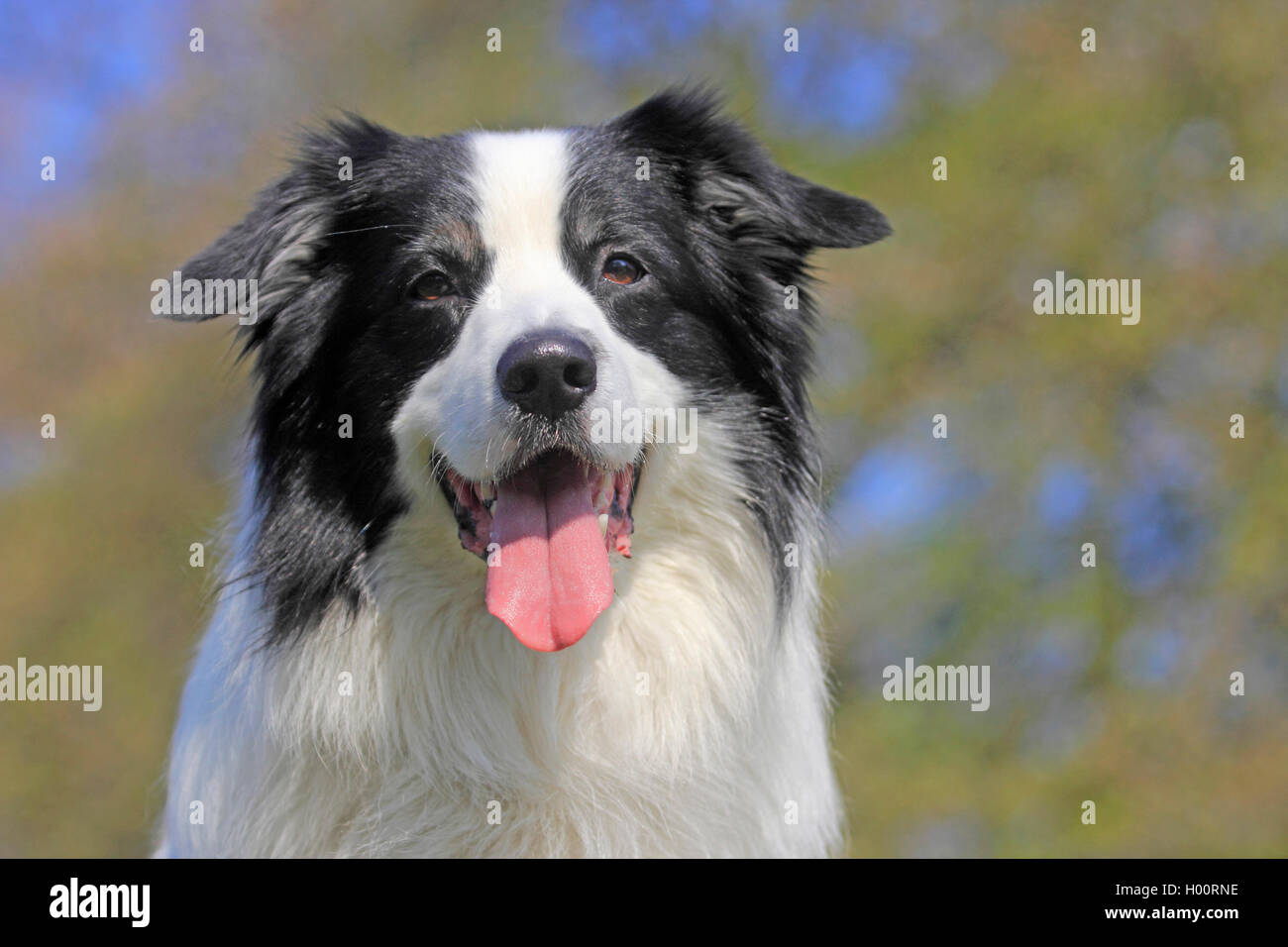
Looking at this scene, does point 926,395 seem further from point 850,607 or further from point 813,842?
point 813,842

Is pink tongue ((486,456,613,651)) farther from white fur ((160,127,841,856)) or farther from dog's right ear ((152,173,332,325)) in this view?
dog's right ear ((152,173,332,325))

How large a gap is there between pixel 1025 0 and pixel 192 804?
15440mm

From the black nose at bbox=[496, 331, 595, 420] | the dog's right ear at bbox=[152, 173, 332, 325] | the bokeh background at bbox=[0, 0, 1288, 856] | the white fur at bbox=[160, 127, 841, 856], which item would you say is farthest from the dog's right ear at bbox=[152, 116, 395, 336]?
the bokeh background at bbox=[0, 0, 1288, 856]

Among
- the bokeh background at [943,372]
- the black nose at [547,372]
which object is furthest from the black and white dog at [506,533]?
the bokeh background at [943,372]

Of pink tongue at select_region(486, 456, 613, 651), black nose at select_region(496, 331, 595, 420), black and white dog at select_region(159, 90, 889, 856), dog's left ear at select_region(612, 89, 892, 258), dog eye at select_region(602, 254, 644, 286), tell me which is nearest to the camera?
black nose at select_region(496, 331, 595, 420)

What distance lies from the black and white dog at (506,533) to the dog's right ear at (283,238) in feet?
0.04

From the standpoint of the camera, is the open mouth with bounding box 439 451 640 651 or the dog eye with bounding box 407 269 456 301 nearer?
the open mouth with bounding box 439 451 640 651

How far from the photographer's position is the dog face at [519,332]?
389cm

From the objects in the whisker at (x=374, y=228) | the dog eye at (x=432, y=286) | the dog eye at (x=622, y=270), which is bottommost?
the dog eye at (x=432, y=286)

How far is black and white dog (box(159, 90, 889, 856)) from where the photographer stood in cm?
398

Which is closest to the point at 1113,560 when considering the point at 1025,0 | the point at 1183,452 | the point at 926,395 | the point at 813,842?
the point at 1183,452

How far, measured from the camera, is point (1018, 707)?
15383 millimetres

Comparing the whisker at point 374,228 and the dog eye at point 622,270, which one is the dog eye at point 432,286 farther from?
the dog eye at point 622,270

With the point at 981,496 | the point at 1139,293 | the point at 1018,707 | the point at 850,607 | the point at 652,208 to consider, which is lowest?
the point at 1018,707
